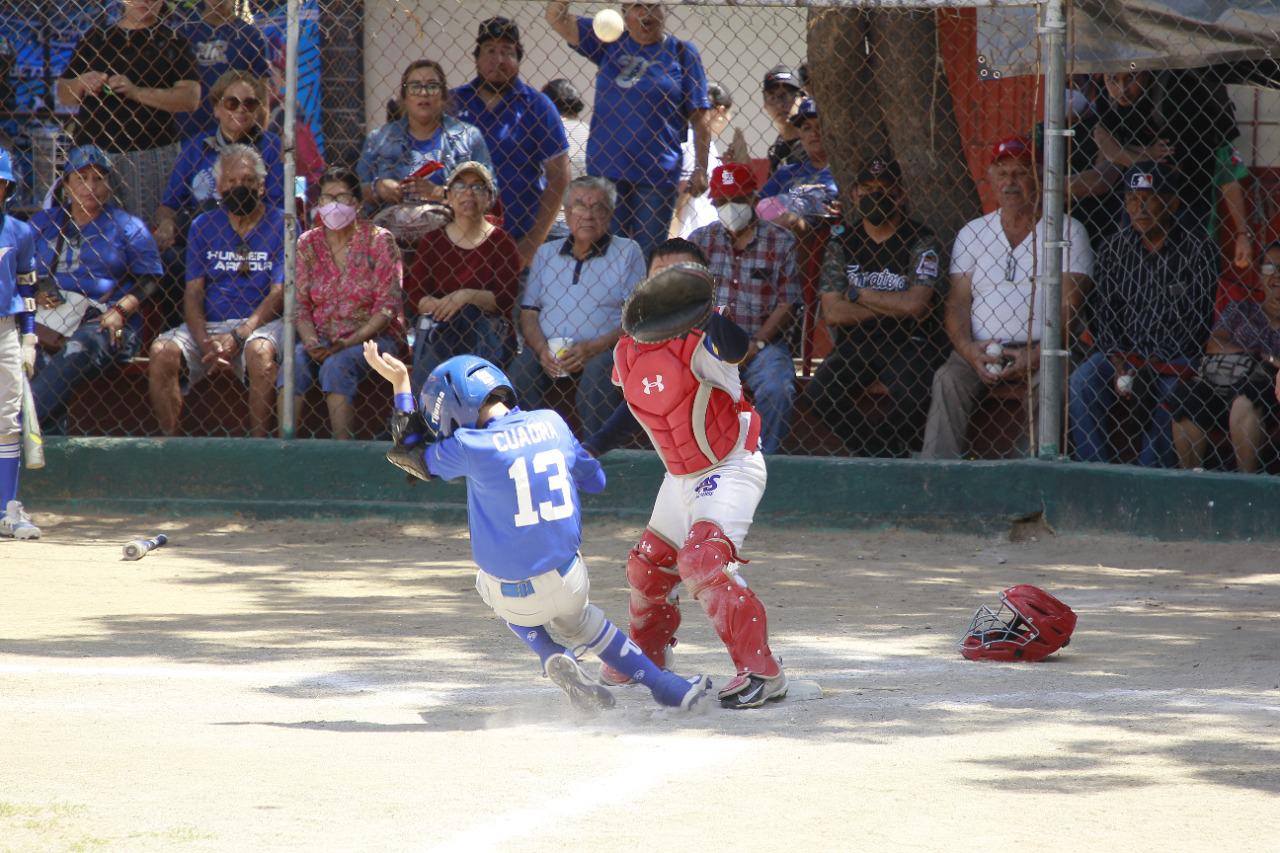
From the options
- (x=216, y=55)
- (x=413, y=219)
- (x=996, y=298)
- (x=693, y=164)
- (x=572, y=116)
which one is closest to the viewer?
(x=996, y=298)

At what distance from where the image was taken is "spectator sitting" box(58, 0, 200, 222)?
9.28m

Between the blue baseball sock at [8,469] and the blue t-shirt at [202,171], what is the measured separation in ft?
5.71

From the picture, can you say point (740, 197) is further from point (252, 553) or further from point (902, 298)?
point (252, 553)

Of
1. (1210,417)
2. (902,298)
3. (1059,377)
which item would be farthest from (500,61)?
(1210,417)

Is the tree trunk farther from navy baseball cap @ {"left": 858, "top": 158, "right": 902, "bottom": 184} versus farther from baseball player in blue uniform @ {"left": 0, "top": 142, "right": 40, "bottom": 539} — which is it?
baseball player in blue uniform @ {"left": 0, "top": 142, "right": 40, "bottom": 539}

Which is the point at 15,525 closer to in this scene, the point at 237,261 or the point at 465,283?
the point at 237,261

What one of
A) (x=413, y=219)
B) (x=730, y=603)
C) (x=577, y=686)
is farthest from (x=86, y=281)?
(x=730, y=603)

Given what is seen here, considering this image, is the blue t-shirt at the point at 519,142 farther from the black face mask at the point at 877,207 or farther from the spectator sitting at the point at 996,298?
the spectator sitting at the point at 996,298

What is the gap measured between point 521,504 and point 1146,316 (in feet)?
13.6

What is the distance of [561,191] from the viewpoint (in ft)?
30.4

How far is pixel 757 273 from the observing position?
8438 mm

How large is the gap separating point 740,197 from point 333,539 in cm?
270

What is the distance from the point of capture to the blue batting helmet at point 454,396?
16.0ft

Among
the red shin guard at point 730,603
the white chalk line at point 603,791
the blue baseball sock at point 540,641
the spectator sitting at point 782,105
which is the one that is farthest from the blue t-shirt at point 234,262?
the white chalk line at point 603,791
